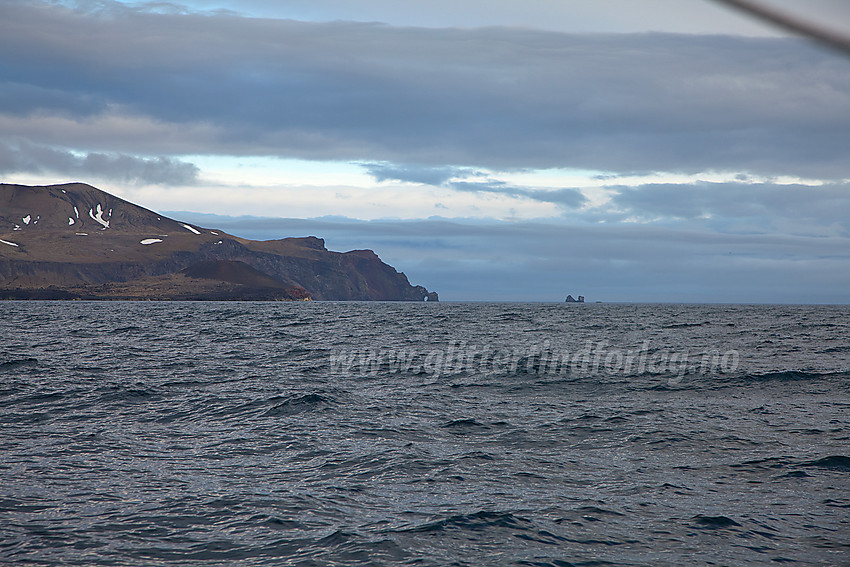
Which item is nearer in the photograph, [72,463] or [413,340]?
[72,463]

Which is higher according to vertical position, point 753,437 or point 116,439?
point 753,437

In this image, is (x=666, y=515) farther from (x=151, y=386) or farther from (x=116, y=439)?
(x=151, y=386)

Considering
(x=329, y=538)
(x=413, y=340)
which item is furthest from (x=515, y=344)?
(x=329, y=538)

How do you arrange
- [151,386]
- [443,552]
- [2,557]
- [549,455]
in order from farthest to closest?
[151,386]
[549,455]
[443,552]
[2,557]

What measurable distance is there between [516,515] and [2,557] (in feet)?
27.5

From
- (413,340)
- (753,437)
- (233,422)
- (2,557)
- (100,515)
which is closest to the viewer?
(2,557)

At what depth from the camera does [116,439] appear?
62.2 feet

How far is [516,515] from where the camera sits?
523 inches

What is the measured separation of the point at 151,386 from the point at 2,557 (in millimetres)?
18848

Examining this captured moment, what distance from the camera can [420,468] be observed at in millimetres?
16578

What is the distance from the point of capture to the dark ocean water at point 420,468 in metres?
11.7

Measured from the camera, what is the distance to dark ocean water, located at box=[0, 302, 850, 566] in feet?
38.4

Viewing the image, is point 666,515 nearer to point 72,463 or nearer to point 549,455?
point 549,455

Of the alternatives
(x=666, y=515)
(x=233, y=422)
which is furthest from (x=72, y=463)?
(x=666, y=515)
